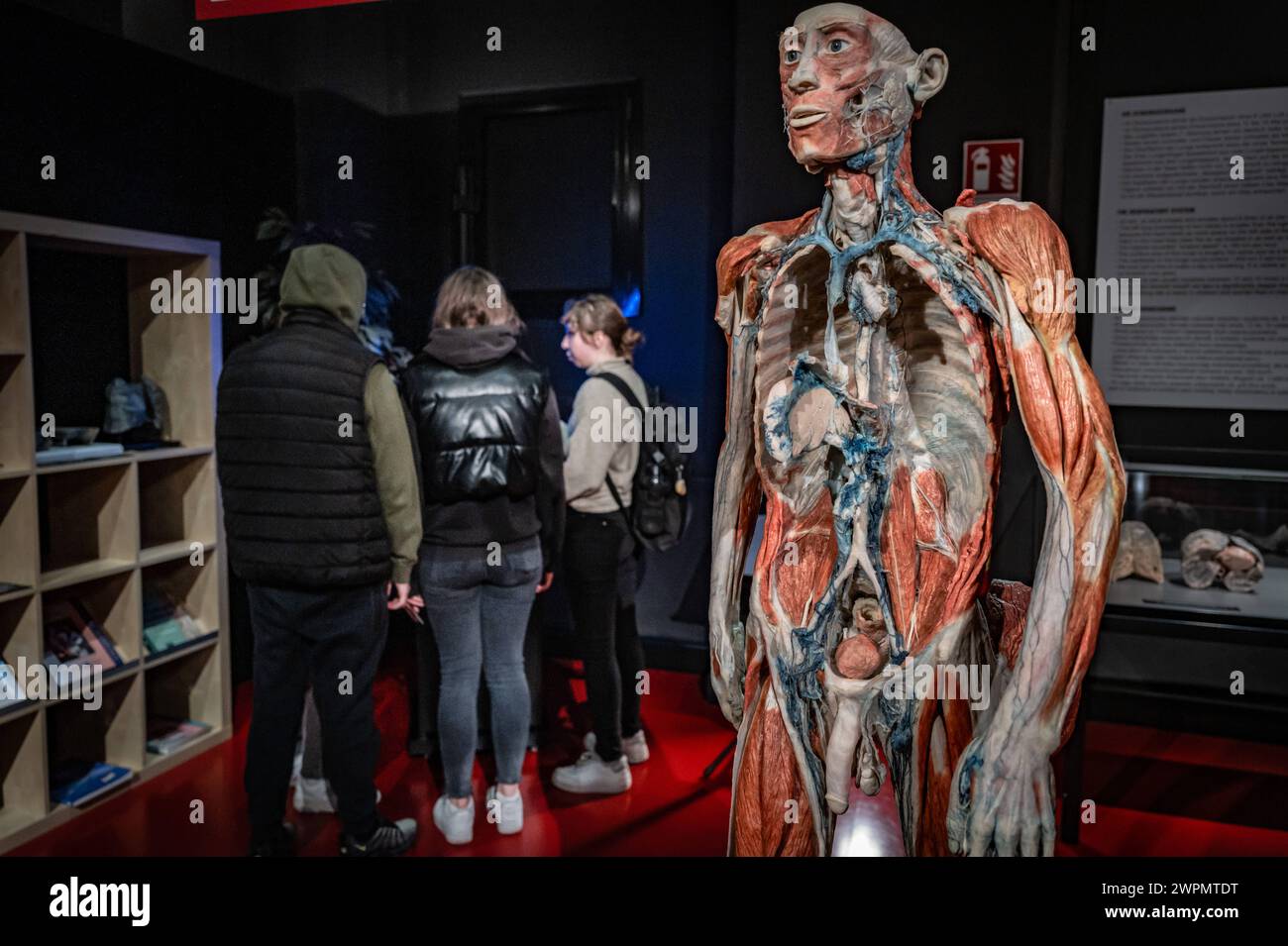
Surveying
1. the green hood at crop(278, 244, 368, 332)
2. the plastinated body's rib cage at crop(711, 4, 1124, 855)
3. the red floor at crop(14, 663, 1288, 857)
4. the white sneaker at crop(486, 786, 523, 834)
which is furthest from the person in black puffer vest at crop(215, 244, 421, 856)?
the plastinated body's rib cage at crop(711, 4, 1124, 855)

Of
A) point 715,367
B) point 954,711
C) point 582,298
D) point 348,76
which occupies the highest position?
point 348,76

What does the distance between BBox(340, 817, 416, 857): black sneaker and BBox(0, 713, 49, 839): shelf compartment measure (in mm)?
790

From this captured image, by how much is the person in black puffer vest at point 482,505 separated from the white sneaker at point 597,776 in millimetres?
137

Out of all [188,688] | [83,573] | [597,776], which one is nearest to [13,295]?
[83,573]

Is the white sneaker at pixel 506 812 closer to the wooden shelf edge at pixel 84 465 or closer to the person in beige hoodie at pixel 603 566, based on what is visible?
the person in beige hoodie at pixel 603 566

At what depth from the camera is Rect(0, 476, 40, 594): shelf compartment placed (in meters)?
2.45

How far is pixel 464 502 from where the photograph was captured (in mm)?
2270

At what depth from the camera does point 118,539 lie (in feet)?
8.72

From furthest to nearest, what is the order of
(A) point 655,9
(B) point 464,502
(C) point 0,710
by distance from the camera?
(C) point 0,710
(B) point 464,502
(A) point 655,9

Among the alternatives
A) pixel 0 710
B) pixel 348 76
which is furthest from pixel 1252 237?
pixel 0 710

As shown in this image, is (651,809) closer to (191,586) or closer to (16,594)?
(191,586)

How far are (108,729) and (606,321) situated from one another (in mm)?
1689

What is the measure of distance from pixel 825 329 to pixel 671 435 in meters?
0.61

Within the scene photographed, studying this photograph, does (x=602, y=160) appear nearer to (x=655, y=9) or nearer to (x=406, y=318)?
(x=655, y=9)
